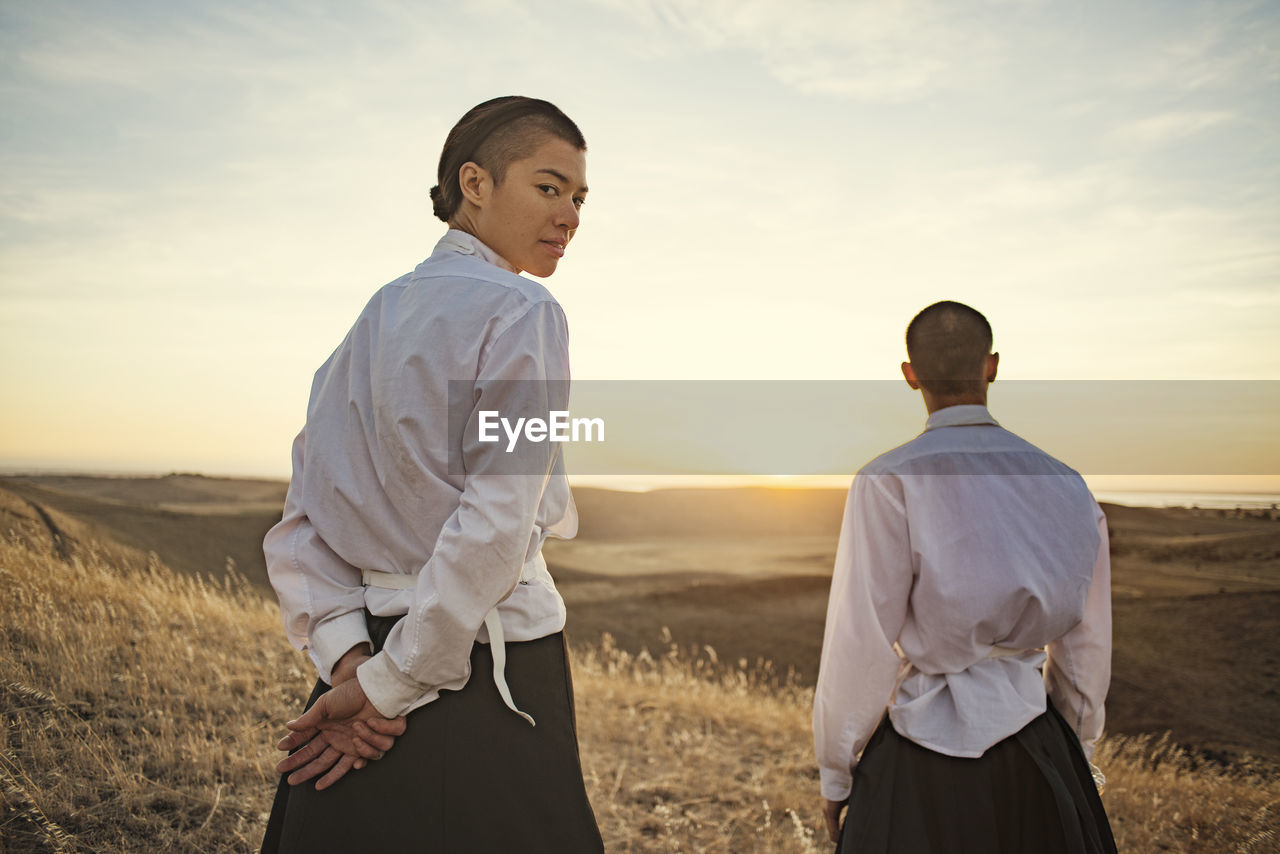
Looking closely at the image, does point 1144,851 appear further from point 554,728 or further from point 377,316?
point 377,316

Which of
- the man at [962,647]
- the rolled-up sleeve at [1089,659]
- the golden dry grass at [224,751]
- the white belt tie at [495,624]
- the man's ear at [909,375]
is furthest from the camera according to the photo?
the golden dry grass at [224,751]

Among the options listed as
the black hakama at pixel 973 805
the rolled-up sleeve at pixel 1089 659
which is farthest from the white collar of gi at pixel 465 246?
the rolled-up sleeve at pixel 1089 659

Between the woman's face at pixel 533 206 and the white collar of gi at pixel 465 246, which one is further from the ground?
the woman's face at pixel 533 206

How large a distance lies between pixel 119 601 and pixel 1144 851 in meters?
5.76

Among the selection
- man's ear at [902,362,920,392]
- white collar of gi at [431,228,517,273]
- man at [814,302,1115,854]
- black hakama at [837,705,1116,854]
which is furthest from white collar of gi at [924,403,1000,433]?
white collar of gi at [431,228,517,273]

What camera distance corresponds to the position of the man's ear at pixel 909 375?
2.33 metres

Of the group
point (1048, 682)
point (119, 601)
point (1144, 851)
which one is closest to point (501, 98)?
point (1048, 682)

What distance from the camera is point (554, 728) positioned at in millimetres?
1510

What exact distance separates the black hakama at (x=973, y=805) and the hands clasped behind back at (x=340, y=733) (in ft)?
4.20

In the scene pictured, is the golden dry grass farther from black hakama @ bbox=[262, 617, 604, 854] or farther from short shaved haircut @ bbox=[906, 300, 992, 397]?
short shaved haircut @ bbox=[906, 300, 992, 397]

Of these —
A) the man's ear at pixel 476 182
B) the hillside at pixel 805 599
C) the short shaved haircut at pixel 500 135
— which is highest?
the short shaved haircut at pixel 500 135

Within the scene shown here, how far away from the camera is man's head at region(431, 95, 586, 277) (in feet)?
5.55

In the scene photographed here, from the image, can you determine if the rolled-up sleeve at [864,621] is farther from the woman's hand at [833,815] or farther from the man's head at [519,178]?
the man's head at [519,178]

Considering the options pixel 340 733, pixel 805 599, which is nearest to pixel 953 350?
pixel 340 733
